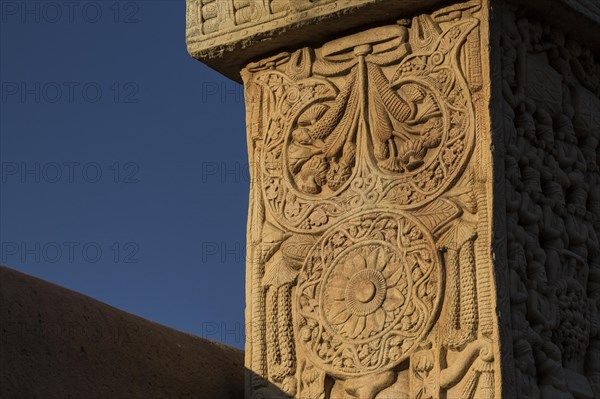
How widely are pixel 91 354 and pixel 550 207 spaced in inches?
88.7

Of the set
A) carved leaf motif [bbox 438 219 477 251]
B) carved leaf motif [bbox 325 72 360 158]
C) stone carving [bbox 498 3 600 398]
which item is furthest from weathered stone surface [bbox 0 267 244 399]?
stone carving [bbox 498 3 600 398]

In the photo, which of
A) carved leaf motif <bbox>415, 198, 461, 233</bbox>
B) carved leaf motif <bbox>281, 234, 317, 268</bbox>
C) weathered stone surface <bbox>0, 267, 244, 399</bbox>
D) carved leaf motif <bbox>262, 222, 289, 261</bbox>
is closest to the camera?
weathered stone surface <bbox>0, 267, 244, 399</bbox>

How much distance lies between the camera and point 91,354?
6547mm

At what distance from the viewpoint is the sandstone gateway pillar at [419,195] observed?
625cm

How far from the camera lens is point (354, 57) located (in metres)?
6.86

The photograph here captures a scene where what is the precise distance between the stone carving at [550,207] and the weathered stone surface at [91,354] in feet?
5.80

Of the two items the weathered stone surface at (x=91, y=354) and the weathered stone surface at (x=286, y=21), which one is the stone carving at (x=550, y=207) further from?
the weathered stone surface at (x=91, y=354)

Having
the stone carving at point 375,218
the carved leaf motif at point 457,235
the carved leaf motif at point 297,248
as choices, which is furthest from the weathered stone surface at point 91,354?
the carved leaf motif at point 457,235

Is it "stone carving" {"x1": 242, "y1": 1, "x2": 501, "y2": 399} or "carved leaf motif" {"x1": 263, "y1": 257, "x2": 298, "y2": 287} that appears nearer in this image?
"stone carving" {"x1": 242, "y1": 1, "x2": 501, "y2": 399}

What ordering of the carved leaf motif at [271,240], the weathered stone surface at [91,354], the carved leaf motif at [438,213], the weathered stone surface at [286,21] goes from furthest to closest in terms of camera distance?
the carved leaf motif at [271,240] → the weathered stone surface at [286,21] → the carved leaf motif at [438,213] → the weathered stone surface at [91,354]

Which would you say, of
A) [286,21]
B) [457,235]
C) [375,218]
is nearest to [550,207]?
[457,235]

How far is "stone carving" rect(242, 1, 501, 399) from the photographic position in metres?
6.26

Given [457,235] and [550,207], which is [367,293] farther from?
[550,207]

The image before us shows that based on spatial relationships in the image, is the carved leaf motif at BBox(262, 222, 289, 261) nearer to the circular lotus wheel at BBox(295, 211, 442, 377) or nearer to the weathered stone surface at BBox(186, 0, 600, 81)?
the circular lotus wheel at BBox(295, 211, 442, 377)
